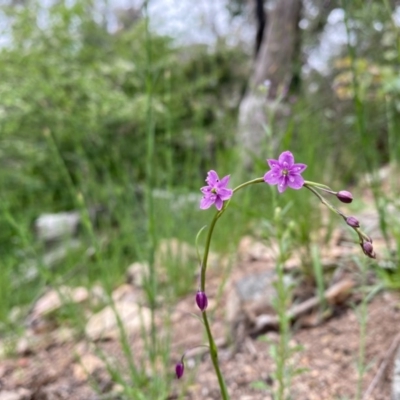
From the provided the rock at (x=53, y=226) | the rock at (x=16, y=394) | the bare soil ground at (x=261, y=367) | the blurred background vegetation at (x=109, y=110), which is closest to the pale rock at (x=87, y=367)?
the bare soil ground at (x=261, y=367)

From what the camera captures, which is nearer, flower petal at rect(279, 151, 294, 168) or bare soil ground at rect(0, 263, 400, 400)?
flower petal at rect(279, 151, 294, 168)

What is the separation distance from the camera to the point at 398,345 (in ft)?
2.86

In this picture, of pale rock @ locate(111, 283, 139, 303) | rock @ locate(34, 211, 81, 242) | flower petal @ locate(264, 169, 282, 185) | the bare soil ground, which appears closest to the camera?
flower petal @ locate(264, 169, 282, 185)

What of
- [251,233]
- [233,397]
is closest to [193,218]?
[251,233]

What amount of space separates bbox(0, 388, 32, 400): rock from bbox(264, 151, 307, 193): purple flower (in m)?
0.98

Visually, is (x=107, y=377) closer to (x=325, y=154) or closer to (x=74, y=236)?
(x=325, y=154)

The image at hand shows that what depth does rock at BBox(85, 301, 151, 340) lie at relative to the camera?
57.7 inches

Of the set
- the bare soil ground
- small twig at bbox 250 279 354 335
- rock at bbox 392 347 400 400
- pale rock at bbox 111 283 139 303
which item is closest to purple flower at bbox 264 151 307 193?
the bare soil ground

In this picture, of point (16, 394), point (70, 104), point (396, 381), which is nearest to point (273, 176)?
point (396, 381)

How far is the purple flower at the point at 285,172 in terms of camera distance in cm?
40

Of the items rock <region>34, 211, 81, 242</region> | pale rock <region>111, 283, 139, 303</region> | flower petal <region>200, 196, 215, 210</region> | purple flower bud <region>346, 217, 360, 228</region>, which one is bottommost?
pale rock <region>111, 283, 139, 303</region>

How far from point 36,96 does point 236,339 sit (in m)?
2.38

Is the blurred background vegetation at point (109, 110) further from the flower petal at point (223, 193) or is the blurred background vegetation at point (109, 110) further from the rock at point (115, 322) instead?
the flower petal at point (223, 193)

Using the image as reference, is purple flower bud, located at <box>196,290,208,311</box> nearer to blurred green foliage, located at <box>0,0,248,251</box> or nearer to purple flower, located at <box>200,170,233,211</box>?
purple flower, located at <box>200,170,233,211</box>
